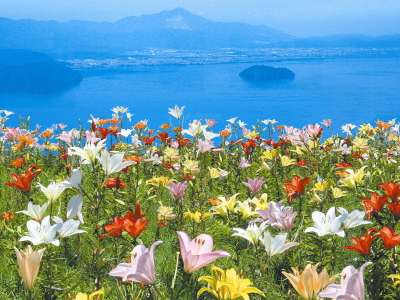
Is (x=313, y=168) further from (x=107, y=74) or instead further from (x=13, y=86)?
(x=107, y=74)

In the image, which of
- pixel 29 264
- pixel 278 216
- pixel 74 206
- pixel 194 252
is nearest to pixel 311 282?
pixel 194 252

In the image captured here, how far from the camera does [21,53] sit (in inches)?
5487

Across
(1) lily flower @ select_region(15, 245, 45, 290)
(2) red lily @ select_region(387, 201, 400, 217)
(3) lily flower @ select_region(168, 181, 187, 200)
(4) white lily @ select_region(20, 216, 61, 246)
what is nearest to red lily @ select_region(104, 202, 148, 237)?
(4) white lily @ select_region(20, 216, 61, 246)

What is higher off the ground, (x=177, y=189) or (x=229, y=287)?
(x=229, y=287)

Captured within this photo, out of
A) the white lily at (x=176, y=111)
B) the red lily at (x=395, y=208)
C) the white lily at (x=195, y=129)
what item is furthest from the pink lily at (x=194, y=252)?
the white lily at (x=176, y=111)

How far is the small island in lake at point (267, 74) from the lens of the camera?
10169cm

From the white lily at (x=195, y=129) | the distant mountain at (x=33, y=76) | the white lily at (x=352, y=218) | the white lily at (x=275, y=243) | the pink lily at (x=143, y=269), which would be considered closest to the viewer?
the pink lily at (x=143, y=269)

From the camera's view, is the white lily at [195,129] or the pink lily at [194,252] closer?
the pink lily at [194,252]

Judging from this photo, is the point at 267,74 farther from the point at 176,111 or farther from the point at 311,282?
the point at 311,282

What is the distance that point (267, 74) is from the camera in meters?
102

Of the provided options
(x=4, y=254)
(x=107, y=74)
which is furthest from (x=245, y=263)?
(x=107, y=74)

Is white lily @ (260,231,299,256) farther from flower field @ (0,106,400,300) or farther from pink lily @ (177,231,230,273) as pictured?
pink lily @ (177,231,230,273)

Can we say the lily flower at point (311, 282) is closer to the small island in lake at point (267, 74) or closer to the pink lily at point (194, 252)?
the pink lily at point (194, 252)

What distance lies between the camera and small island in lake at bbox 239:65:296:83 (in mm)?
101688
